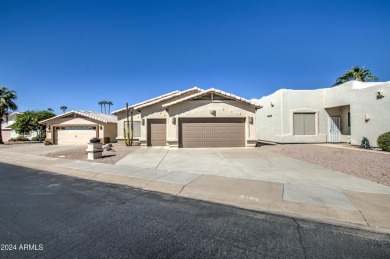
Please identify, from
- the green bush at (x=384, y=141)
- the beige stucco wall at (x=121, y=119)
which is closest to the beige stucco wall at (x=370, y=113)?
the green bush at (x=384, y=141)

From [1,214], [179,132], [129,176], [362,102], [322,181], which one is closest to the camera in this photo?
[1,214]

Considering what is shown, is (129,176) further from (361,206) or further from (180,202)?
(361,206)

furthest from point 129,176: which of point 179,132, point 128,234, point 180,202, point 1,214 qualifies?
point 179,132

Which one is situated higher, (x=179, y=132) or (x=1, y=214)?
(x=179, y=132)

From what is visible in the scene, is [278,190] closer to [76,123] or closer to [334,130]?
[334,130]

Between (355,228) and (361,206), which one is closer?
(355,228)

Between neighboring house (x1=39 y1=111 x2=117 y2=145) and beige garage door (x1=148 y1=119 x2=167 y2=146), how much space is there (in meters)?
8.13

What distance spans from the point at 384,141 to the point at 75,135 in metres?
27.8

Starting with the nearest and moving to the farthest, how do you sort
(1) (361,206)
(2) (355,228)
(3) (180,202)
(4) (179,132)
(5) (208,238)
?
(5) (208,238), (2) (355,228), (1) (361,206), (3) (180,202), (4) (179,132)

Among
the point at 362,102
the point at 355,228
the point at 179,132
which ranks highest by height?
the point at 362,102

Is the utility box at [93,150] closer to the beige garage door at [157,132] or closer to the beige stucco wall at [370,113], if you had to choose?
the beige garage door at [157,132]

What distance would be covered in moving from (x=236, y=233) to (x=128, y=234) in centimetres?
186

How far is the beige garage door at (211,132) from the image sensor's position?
1566cm

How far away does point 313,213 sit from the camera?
167 inches
